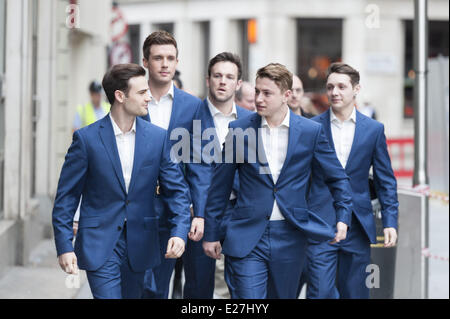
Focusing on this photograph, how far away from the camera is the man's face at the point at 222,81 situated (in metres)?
6.50

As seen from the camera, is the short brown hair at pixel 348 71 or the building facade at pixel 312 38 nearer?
the short brown hair at pixel 348 71

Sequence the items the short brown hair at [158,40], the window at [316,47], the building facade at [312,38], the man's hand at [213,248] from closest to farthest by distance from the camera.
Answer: the man's hand at [213,248] < the short brown hair at [158,40] < the building facade at [312,38] < the window at [316,47]

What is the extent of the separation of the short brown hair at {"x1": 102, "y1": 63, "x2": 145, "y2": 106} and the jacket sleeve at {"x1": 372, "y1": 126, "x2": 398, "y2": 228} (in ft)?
6.38

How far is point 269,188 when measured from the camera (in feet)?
19.0

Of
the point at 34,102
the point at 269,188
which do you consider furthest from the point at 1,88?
the point at 269,188

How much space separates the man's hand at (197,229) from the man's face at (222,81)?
93 centimetres

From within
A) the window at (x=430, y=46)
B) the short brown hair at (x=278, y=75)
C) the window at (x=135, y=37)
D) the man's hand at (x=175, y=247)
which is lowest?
the man's hand at (x=175, y=247)

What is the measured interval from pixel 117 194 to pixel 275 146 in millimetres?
1087

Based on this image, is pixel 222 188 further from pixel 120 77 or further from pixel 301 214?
pixel 120 77

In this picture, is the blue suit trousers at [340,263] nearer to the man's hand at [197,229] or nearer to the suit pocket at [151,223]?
the man's hand at [197,229]

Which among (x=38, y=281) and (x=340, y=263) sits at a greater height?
(x=340, y=263)

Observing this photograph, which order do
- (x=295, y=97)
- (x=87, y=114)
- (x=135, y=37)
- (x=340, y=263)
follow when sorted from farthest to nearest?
(x=135, y=37)
(x=87, y=114)
(x=295, y=97)
(x=340, y=263)

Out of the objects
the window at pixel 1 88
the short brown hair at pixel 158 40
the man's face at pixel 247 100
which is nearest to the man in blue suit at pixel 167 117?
the short brown hair at pixel 158 40
